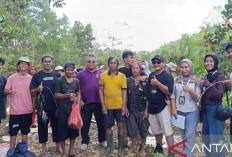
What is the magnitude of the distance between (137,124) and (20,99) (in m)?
2.06

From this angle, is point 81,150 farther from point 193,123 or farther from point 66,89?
point 193,123

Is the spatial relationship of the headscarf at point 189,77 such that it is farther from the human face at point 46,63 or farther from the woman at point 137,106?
the human face at point 46,63

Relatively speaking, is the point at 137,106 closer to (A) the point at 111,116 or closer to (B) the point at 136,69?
(A) the point at 111,116

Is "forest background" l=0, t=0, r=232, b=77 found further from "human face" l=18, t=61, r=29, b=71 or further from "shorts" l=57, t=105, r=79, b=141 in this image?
"shorts" l=57, t=105, r=79, b=141

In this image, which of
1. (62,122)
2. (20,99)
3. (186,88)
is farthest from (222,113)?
(20,99)

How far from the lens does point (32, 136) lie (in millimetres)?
5207

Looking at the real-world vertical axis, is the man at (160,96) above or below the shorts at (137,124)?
above

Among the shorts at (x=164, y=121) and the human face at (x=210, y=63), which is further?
the shorts at (x=164, y=121)

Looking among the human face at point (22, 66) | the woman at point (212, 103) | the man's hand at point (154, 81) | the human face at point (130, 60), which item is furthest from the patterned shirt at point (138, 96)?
the human face at point (22, 66)

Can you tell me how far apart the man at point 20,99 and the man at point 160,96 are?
2.11 meters

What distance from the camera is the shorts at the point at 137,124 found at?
12.2 ft

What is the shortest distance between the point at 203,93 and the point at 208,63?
451 millimetres

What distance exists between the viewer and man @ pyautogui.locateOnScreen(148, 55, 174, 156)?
3402 millimetres

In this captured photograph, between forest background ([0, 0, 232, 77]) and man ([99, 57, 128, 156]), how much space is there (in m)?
1.51
